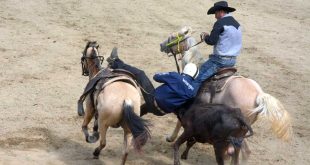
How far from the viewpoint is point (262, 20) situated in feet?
51.7

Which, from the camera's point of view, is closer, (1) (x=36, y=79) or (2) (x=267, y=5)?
(1) (x=36, y=79)

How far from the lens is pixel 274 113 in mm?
6305

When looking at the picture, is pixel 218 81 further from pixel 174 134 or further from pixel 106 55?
pixel 106 55

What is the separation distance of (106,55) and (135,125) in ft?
19.6

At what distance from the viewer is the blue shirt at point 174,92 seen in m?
6.98

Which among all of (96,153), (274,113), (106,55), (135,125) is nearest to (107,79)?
(135,125)

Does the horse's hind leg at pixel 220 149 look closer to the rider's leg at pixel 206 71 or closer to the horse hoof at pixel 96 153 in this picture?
the rider's leg at pixel 206 71

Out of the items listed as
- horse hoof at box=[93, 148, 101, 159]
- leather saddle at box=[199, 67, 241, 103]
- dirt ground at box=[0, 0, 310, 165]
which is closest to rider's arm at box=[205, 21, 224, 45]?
leather saddle at box=[199, 67, 241, 103]

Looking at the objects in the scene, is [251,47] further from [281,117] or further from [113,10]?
[281,117]

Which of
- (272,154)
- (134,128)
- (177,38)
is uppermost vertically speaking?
(177,38)

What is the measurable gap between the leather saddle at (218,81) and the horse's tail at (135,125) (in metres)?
1.08

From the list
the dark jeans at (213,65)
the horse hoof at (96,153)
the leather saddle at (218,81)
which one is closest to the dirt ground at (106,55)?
the horse hoof at (96,153)

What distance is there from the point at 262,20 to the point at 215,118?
33.8ft

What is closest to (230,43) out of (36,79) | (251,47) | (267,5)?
(36,79)
